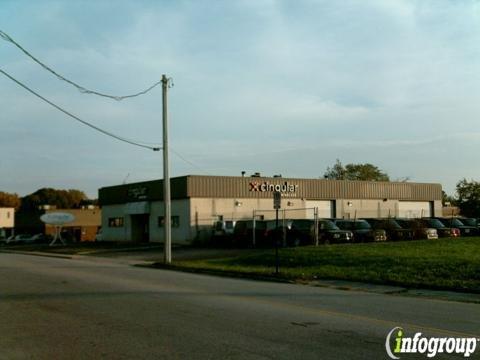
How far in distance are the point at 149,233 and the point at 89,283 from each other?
109 feet

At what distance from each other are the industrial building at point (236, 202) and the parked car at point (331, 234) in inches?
317

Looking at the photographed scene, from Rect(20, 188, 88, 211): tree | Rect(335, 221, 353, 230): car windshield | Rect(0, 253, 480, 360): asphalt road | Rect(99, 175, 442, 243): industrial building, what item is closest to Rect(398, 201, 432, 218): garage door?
Rect(99, 175, 442, 243): industrial building

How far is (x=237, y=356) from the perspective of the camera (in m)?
7.73

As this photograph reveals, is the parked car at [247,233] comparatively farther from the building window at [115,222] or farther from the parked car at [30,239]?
the parked car at [30,239]

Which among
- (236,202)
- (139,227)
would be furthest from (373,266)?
(139,227)

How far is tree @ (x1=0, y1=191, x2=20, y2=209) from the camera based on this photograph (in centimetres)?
12350

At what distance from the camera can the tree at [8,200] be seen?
405 ft

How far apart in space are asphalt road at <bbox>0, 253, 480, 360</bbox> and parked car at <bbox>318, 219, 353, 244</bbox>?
16561 mm

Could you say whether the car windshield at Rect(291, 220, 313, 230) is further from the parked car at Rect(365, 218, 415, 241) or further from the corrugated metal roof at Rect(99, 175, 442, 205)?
the corrugated metal roof at Rect(99, 175, 442, 205)

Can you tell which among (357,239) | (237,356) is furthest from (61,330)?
(357,239)

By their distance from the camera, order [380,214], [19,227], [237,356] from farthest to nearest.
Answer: [19,227]
[380,214]
[237,356]

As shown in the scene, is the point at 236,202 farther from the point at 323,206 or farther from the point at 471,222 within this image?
the point at 471,222

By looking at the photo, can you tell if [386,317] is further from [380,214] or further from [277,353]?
[380,214]

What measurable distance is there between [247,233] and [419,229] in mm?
10362
